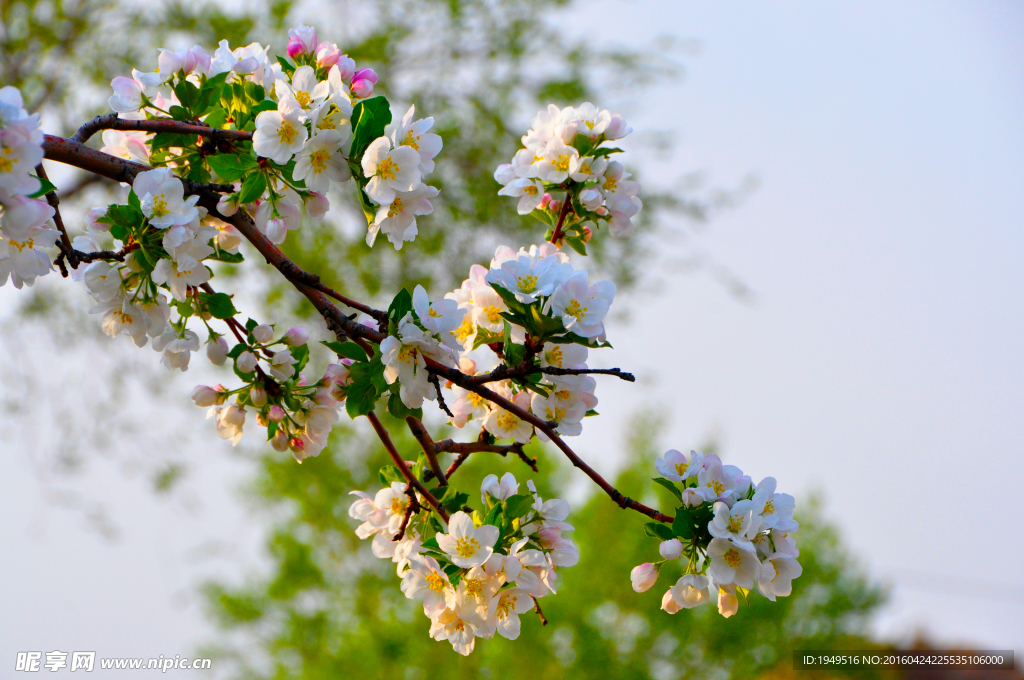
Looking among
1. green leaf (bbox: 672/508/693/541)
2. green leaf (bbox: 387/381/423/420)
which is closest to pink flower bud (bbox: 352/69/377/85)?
green leaf (bbox: 387/381/423/420)

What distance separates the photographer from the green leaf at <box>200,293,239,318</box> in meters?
0.92

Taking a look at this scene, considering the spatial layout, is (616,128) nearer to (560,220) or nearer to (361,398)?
(560,220)

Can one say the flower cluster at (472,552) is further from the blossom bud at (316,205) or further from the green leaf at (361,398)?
the blossom bud at (316,205)

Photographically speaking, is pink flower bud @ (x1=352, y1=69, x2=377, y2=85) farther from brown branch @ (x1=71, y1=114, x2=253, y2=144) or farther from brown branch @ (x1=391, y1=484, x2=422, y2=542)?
brown branch @ (x1=391, y1=484, x2=422, y2=542)

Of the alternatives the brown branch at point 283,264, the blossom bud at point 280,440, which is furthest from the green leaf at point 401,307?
the blossom bud at point 280,440

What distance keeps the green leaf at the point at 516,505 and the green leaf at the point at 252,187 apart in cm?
49

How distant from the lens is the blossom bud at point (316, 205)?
0.92m

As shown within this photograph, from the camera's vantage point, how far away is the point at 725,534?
807 mm

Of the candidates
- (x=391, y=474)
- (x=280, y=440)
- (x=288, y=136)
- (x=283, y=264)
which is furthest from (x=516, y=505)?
(x=288, y=136)

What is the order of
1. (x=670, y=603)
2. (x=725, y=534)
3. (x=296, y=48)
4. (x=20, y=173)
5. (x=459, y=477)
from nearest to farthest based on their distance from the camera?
Result: (x=20, y=173) → (x=725, y=534) → (x=670, y=603) → (x=296, y=48) → (x=459, y=477)

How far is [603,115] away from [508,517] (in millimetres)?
616

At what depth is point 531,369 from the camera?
0.84m

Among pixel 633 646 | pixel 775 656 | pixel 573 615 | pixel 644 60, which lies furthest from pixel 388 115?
pixel 775 656

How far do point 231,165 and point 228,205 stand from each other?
0.05 m
